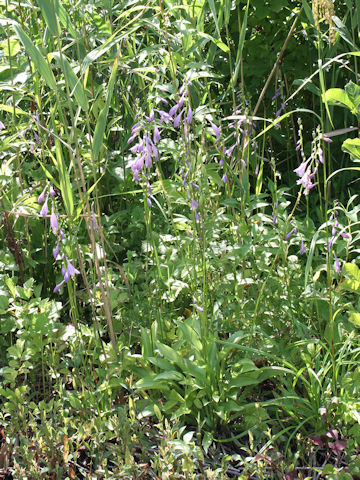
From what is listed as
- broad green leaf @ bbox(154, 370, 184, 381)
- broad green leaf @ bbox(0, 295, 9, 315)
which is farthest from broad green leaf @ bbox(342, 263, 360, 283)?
broad green leaf @ bbox(0, 295, 9, 315)

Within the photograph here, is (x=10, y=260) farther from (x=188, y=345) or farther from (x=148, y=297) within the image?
(x=188, y=345)

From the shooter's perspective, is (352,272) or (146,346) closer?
(352,272)

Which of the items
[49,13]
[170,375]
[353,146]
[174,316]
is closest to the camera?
[49,13]

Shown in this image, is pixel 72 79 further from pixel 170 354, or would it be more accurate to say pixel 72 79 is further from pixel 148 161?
pixel 170 354

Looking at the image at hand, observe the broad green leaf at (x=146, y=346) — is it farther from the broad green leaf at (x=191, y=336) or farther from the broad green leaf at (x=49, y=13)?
the broad green leaf at (x=49, y=13)

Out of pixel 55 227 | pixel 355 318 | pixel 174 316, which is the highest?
pixel 55 227

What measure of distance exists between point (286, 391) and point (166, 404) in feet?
1.27

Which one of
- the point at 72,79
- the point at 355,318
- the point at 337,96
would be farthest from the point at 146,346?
the point at 337,96

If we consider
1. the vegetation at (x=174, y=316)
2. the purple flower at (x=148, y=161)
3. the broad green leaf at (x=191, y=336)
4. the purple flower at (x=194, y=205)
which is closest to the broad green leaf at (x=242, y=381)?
the vegetation at (x=174, y=316)

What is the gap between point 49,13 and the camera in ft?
5.09

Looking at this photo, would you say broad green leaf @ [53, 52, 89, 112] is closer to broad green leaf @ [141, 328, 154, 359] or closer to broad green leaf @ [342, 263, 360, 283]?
broad green leaf @ [141, 328, 154, 359]

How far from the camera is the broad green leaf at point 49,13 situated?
1530mm

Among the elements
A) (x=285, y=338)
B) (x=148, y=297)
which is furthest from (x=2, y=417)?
(x=285, y=338)

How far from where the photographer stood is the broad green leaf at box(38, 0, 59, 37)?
5.02ft
